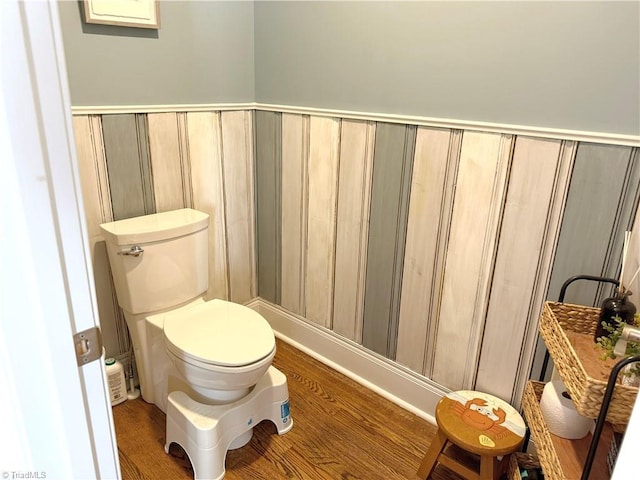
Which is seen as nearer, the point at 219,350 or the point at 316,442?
the point at 219,350

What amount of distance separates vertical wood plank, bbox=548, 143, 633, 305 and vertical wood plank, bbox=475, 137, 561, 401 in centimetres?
7

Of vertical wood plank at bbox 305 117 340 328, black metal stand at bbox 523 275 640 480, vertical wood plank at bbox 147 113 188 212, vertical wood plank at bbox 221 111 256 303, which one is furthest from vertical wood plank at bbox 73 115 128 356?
black metal stand at bbox 523 275 640 480

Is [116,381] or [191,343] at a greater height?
[191,343]

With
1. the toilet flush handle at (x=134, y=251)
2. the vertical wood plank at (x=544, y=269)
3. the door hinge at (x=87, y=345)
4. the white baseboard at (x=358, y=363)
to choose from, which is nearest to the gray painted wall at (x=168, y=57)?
the toilet flush handle at (x=134, y=251)

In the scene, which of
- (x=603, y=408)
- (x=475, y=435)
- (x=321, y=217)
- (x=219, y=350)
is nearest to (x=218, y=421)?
(x=219, y=350)

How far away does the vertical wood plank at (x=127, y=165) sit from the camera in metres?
1.84

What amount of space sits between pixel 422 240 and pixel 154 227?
1091mm

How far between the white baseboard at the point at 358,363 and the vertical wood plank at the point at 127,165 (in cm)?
92

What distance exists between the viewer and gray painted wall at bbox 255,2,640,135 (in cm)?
130

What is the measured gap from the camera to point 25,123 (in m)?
0.58

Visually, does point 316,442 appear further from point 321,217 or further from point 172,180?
point 172,180

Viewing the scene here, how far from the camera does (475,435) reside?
1541mm

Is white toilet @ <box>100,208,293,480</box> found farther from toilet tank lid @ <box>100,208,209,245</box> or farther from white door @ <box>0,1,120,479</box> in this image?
white door @ <box>0,1,120,479</box>

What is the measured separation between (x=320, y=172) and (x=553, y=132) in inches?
39.7
